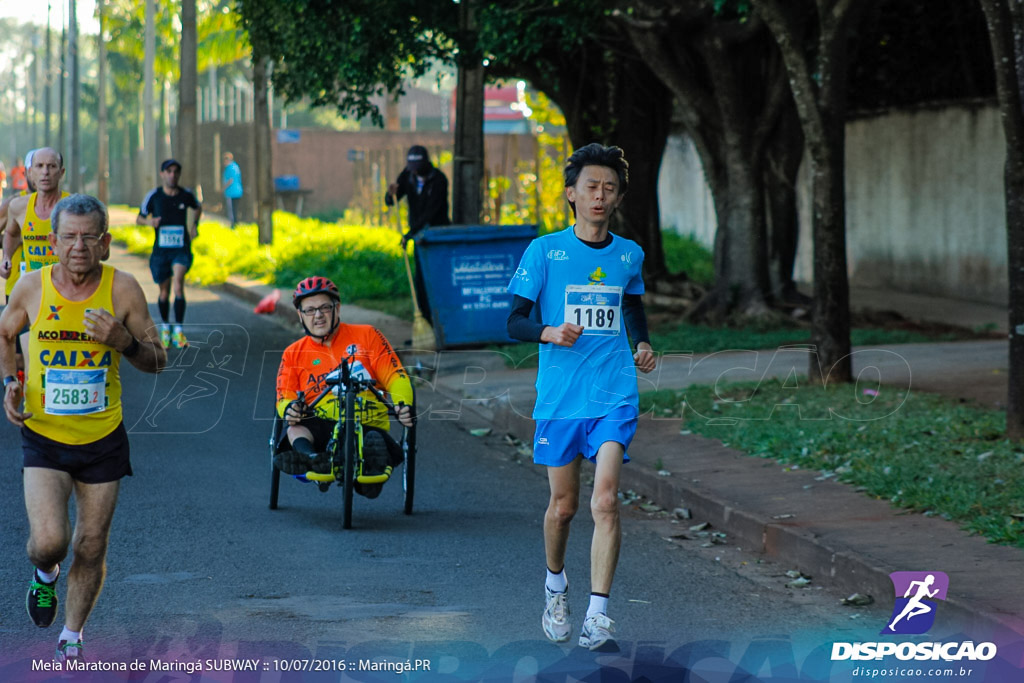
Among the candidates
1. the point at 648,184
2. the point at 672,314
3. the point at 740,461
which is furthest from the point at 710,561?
the point at 648,184

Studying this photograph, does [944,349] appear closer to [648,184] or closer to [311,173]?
[648,184]

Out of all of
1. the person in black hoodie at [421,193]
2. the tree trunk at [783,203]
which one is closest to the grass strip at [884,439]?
the person in black hoodie at [421,193]

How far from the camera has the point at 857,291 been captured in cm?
2166

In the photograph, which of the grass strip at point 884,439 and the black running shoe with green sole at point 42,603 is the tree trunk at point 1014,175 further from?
the black running shoe with green sole at point 42,603

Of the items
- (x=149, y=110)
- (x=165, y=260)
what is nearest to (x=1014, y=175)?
(x=165, y=260)

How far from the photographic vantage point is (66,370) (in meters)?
5.19

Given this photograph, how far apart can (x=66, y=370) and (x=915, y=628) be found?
11.8ft

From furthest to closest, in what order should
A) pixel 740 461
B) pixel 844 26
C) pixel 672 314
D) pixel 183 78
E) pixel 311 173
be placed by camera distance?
pixel 311 173 → pixel 183 78 → pixel 672 314 → pixel 844 26 → pixel 740 461

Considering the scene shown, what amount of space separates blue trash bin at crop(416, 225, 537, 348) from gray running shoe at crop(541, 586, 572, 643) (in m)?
9.14

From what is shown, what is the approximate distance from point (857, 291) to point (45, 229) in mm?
14358

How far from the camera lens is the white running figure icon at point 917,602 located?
6207 mm

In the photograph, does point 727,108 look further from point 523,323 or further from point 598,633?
point 598,633

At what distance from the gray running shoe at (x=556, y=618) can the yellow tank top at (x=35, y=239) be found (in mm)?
5516

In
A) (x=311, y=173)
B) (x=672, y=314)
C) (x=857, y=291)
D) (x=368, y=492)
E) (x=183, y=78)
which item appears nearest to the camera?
(x=368, y=492)
